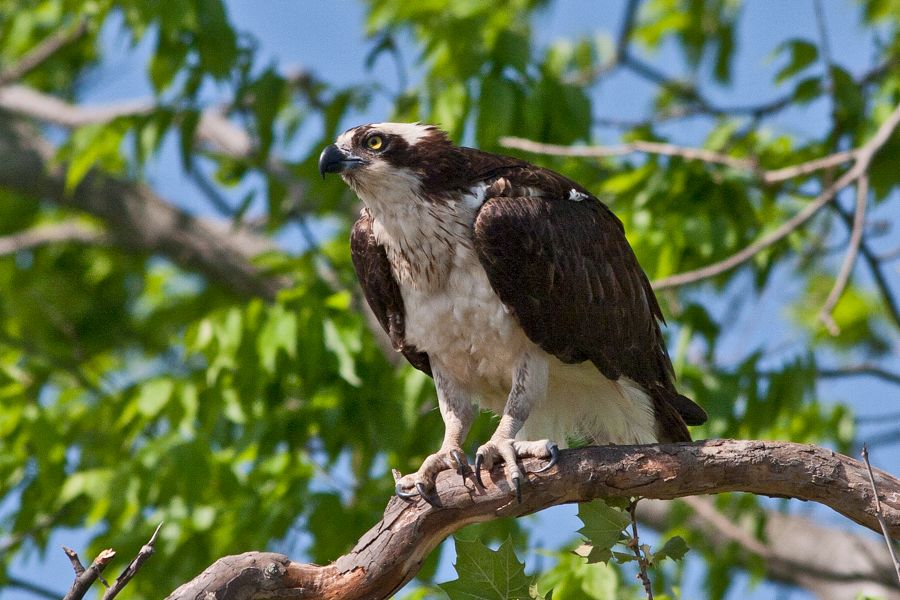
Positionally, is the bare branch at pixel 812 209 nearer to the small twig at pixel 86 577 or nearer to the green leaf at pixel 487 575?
the green leaf at pixel 487 575

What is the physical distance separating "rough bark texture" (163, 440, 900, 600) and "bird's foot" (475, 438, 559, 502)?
4 cm

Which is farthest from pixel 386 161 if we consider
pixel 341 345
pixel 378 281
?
pixel 341 345

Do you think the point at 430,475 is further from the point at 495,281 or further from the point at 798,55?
the point at 798,55

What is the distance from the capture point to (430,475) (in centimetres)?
453

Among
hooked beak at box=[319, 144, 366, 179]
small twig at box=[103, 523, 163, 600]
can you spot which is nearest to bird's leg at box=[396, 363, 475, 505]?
hooked beak at box=[319, 144, 366, 179]

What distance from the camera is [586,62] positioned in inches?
424

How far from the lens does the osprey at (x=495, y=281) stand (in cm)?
A: 493

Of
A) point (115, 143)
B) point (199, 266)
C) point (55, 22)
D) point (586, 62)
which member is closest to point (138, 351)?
point (199, 266)

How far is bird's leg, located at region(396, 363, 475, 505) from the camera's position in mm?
4363

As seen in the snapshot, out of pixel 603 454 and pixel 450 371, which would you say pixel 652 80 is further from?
pixel 603 454

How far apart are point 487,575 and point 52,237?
7700mm

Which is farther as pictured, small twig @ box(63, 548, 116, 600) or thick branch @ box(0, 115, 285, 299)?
thick branch @ box(0, 115, 285, 299)

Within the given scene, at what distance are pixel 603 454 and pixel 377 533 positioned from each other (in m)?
0.82

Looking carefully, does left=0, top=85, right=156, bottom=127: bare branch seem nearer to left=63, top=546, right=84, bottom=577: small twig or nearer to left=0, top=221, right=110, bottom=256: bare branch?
left=0, top=221, right=110, bottom=256: bare branch
